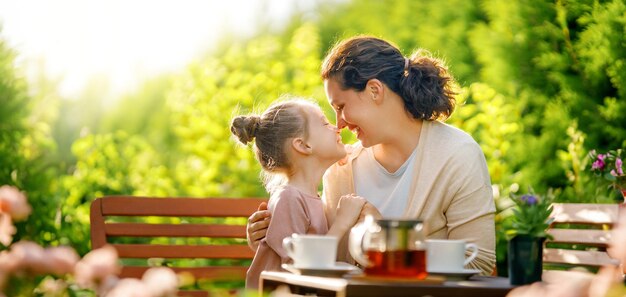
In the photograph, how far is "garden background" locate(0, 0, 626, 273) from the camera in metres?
4.68

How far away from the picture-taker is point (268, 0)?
12430 millimetres

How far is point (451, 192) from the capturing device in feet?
10.3

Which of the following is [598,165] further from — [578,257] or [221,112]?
[221,112]

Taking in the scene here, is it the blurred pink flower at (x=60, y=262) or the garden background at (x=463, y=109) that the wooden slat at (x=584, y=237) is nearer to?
the garden background at (x=463, y=109)

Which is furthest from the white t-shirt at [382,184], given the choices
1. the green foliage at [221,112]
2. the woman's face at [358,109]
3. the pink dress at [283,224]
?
the green foliage at [221,112]

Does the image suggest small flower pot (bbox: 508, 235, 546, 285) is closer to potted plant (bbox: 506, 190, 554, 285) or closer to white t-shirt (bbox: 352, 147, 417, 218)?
potted plant (bbox: 506, 190, 554, 285)

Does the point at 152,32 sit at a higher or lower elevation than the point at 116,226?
higher

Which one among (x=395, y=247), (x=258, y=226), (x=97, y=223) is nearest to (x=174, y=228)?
(x=97, y=223)

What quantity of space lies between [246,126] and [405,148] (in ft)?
1.88

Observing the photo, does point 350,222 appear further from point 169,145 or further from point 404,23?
point 169,145

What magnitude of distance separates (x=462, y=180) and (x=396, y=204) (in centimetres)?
28

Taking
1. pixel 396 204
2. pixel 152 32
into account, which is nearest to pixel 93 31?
pixel 152 32

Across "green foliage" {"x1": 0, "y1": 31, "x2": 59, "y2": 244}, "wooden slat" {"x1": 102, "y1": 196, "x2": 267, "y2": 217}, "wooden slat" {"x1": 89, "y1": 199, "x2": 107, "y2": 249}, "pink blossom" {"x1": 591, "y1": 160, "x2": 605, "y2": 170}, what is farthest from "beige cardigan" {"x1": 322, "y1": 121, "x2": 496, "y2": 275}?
"green foliage" {"x1": 0, "y1": 31, "x2": 59, "y2": 244}

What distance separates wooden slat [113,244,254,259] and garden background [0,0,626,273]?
580mm
